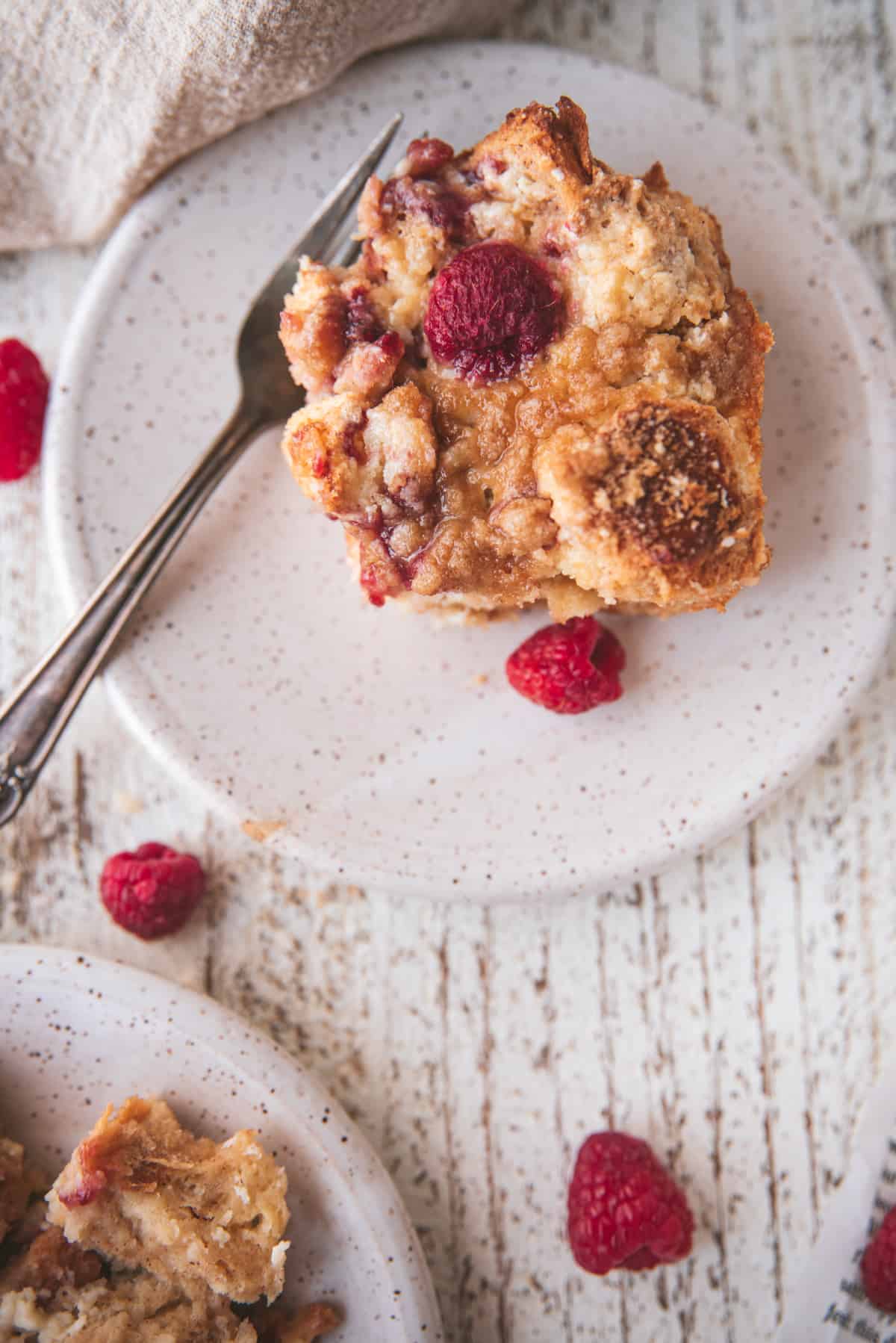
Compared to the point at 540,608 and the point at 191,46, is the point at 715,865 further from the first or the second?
the point at 191,46

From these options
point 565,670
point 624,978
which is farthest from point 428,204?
point 624,978

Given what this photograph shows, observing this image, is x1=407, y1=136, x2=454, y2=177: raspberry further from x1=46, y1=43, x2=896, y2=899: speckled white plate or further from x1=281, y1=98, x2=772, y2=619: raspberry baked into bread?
x1=46, y1=43, x2=896, y2=899: speckled white plate

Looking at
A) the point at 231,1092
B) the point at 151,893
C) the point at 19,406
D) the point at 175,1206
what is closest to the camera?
the point at 175,1206

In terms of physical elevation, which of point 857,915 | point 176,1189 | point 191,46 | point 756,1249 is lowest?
point 756,1249

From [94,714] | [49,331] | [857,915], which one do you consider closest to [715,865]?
[857,915]

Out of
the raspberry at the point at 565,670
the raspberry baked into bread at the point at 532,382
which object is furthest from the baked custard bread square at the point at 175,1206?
the raspberry baked into bread at the point at 532,382

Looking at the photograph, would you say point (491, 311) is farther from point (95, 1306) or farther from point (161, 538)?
point (95, 1306)

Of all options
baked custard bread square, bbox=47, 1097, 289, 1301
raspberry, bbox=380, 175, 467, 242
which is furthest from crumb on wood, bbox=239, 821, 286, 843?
raspberry, bbox=380, 175, 467, 242
